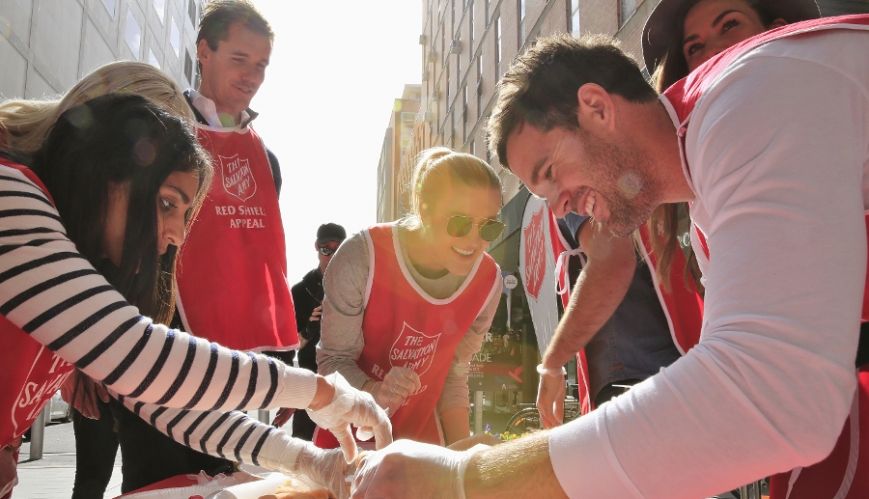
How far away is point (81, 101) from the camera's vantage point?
57.1 inches

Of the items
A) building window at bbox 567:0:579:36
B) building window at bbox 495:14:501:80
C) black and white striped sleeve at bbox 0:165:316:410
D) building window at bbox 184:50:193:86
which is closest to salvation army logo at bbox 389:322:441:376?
black and white striped sleeve at bbox 0:165:316:410

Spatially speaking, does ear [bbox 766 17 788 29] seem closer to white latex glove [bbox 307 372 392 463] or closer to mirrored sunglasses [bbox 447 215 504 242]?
mirrored sunglasses [bbox 447 215 504 242]

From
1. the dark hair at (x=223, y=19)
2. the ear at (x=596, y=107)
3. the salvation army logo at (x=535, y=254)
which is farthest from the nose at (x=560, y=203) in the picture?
the salvation army logo at (x=535, y=254)

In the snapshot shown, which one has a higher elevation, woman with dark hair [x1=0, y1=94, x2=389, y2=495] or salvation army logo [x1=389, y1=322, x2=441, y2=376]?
woman with dark hair [x1=0, y1=94, x2=389, y2=495]

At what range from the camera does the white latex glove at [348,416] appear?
4.99 feet

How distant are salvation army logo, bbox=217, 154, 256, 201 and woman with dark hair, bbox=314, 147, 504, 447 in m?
0.49

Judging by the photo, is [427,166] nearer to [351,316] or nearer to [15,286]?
[351,316]

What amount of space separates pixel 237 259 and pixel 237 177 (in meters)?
0.34

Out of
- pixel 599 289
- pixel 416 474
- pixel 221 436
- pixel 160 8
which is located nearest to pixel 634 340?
pixel 599 289

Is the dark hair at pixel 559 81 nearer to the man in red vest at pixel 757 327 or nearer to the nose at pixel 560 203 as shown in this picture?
the nose at pixel 560 203

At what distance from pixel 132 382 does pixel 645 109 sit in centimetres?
114

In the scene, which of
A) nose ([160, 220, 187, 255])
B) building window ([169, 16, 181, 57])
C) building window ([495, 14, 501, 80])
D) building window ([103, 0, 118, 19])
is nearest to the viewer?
nose ([160, 220, 187, 255])

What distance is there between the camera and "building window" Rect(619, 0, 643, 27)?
8277 millimetres

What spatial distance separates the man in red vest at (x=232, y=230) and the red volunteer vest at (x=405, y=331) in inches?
15.3
